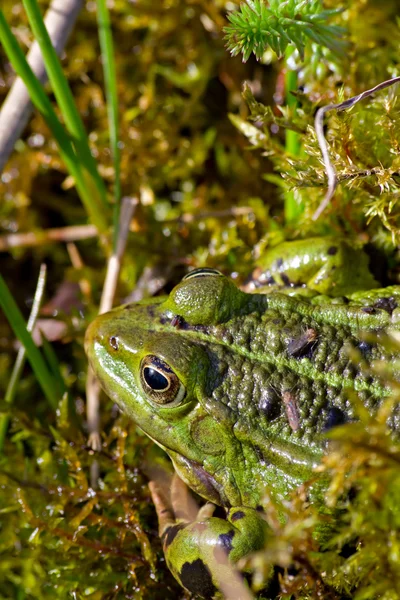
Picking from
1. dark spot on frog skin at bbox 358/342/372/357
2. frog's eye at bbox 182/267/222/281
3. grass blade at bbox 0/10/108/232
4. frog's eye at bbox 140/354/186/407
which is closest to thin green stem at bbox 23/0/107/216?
grass blade at bbox 0/10/108/232

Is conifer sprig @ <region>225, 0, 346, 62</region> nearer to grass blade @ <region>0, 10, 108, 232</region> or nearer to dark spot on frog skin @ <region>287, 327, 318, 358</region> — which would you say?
grass blade @ <region>0, 10, 108, 232</region>

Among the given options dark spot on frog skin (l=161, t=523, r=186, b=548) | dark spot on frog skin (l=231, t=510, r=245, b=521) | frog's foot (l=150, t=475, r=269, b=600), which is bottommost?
dark spot on frog skin (l=161, t=523, r=186, b=548)

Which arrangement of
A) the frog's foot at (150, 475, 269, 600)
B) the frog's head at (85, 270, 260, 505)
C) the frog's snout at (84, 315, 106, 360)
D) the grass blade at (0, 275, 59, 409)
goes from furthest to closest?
the grass blade at (0, 275, 59, 409), the frog's snout at (84, 315, 106, 360), the frog's head at (85, 270, 260, 505), the frog's foot at (150, 475, 269, 600)

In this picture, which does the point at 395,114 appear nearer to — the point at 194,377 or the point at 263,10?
the point at 263,10

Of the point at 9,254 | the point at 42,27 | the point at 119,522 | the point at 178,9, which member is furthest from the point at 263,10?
the point at 9,254

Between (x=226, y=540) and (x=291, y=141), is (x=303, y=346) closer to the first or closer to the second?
(x=226, y=540)

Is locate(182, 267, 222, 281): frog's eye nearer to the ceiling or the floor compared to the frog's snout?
nearer to the ceiling

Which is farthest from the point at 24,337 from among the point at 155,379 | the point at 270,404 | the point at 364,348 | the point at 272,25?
the point at 272,25
